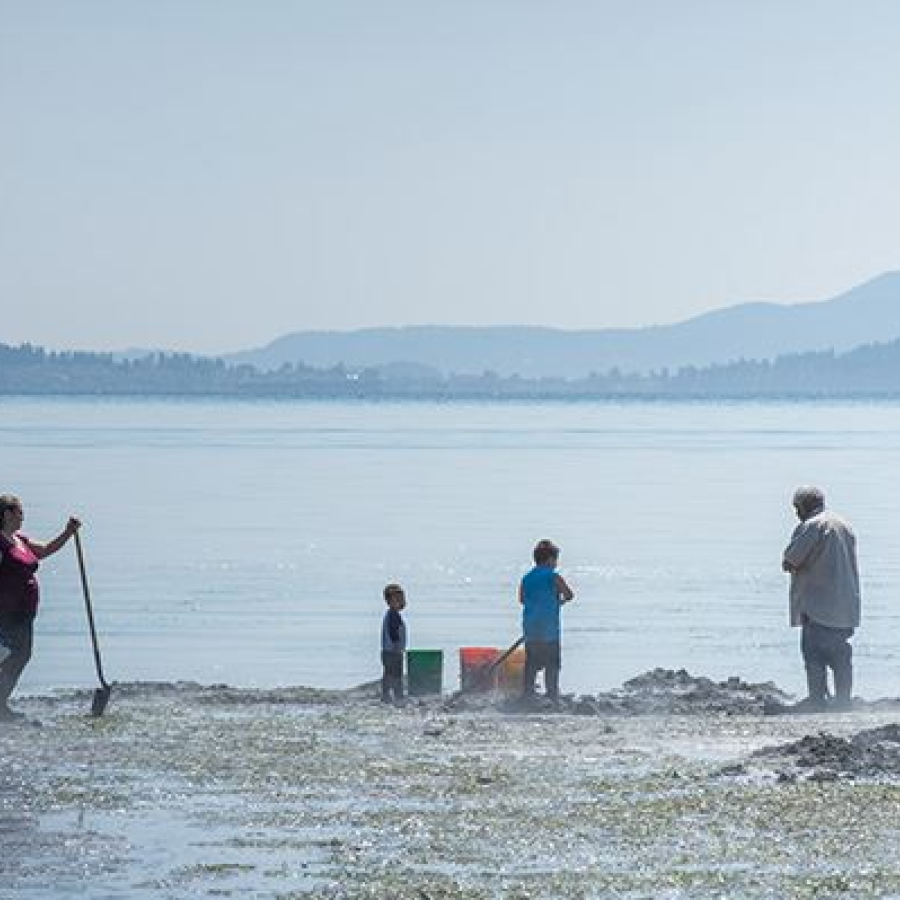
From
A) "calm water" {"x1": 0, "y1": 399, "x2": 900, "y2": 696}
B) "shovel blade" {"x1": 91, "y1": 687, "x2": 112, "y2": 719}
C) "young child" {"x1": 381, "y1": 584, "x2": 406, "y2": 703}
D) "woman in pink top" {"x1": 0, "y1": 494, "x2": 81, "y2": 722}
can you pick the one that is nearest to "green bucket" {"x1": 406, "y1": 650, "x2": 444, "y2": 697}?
"young child" {"x1": 381, "y1": 584, "x2": 406, "y2": 703}

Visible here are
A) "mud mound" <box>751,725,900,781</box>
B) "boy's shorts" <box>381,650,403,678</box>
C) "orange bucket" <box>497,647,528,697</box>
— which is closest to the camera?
"mud mound" <box>751,725,900,781</box>

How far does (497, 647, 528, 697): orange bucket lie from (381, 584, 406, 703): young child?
0.85m

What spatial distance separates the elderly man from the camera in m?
22.1

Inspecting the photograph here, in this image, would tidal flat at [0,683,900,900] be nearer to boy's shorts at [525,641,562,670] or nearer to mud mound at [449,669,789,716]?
mud mound at [449,669,789,716]

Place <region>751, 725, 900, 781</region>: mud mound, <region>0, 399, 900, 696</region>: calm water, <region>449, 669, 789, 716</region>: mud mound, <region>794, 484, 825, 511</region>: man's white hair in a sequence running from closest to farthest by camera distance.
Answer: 1. <region>751, 725, 900, 781</region>: mud mound
2. <region>449, 669, 789, 716</region>: mud mound
3. <region>794, 484, 825, 511</region>: man's white hair
4. <region>0, 399, 900, 696</region>: calm water

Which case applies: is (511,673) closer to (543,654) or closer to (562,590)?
(543,654)

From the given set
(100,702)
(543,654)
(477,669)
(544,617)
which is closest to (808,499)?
(544,617)

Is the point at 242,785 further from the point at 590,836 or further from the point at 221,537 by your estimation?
the point at 221,537

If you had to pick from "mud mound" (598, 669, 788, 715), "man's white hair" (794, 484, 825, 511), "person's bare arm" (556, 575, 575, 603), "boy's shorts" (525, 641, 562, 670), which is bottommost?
"mud mound" (598, 669, 788, 715)

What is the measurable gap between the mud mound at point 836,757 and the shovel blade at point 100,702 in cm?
531

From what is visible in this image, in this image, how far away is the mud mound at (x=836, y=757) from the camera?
1666 cm

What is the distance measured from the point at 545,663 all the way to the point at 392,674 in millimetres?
1417

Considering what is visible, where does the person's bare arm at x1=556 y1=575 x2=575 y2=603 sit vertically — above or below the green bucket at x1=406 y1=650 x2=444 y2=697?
above

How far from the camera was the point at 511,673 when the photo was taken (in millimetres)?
23172
